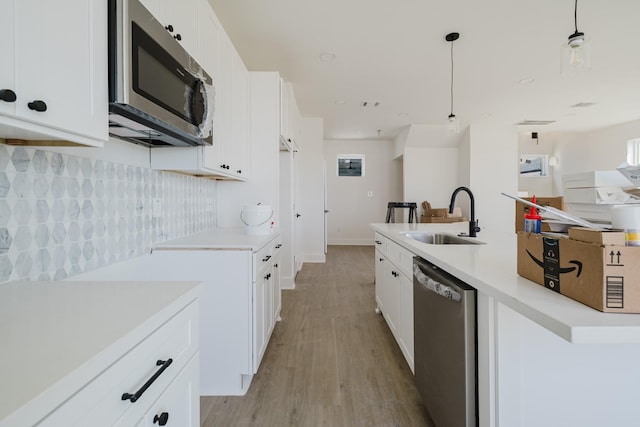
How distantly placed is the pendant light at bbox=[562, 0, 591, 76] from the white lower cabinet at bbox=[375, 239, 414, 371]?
5.18ft

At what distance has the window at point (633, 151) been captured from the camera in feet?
20.2

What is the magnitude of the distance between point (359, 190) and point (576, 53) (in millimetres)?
6238

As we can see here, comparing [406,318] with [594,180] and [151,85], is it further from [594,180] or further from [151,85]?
[151,85]

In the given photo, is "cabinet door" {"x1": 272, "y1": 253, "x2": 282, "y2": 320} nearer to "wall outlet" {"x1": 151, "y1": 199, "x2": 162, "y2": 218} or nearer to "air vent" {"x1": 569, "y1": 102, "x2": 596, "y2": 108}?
"wall outlet" {"x1": 151, "y1": 199, "x2": 162, "y2": 218}

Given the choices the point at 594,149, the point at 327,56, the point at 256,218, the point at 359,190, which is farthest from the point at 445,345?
the point at 594,149

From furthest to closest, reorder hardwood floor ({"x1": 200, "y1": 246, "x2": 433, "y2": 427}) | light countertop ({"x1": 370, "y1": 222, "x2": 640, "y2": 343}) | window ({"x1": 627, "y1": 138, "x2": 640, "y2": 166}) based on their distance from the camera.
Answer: window ({"x1": 627, "y1": 138, "x2": 640, "y2": 166}), hardwood floor ({"x1": 200, "y1": 246, "x2": 433, "y2": 427}), light countertop ({"x1": 370, "y1": 222, "x2": 640, "y2": 343})

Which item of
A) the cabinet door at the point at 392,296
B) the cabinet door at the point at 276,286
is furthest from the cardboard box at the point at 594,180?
the cabinet door at the point at 276,286

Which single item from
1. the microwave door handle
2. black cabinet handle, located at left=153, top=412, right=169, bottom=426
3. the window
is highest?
the window

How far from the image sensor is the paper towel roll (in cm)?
65

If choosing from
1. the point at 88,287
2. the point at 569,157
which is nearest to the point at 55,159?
the point at 88,287

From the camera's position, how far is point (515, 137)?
6754mm

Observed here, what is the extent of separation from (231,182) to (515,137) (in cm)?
677

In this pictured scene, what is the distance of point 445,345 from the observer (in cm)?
120

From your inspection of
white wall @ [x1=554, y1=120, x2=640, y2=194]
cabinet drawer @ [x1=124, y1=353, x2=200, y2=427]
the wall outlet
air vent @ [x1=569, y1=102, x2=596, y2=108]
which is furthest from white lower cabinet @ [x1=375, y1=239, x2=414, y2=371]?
white wall @ [x1=554, y1=120, x2=640, y2=194]
